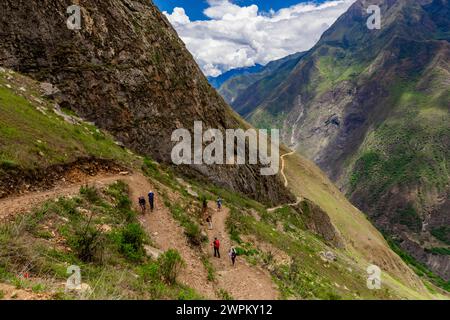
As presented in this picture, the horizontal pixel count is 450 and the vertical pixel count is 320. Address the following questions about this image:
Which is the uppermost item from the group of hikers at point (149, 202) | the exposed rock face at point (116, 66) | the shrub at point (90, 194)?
the exposed rock face at point (116, 66)

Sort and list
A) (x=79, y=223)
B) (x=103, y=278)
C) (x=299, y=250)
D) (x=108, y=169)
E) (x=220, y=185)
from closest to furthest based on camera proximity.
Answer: (x=103, y=278)
(x=79, y=223)
(x=108, y=169)
(x=299, y=250)
(x=220, y=185)

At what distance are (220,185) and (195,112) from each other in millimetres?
10450

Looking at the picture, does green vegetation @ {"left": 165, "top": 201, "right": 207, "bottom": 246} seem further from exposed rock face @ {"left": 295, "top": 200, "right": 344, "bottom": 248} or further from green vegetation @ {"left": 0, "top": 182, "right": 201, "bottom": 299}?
exposed rock face @ {"left": 295, "top": 200, "right": 344, "bottom": 248}

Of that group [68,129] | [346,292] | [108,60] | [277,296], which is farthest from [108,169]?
[346,292]

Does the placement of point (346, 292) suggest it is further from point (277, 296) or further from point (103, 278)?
point (103, 278)

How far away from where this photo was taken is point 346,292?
2958cm

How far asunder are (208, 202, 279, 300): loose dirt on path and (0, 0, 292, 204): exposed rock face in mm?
20736

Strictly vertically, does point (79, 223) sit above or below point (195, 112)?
below

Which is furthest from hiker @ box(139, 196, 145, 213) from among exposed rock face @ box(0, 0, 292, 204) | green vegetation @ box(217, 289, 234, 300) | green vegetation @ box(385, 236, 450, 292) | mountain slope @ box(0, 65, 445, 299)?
green vegetation @ box(385, 236, 450, 292)

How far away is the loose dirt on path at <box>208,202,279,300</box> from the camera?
18986 millimetres

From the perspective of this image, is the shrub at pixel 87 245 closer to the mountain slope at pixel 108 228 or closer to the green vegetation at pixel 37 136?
the mountain slope at pixel 108 228

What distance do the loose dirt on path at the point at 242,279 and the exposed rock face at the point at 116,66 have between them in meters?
20.7

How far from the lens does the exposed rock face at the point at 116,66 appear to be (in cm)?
3706

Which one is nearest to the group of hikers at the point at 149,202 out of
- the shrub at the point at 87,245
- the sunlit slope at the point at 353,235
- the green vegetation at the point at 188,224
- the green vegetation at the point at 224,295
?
the green vegetation at the point at 188,224
